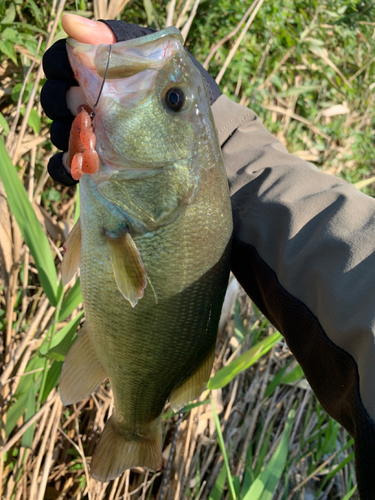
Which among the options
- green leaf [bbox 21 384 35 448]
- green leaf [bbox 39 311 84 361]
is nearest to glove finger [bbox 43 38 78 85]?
green leaf [bbox 39 311 84 361]

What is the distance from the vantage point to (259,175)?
1584mm

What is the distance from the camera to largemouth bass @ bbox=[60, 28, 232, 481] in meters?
1.19

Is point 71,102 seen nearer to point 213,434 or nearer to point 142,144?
point 142,144

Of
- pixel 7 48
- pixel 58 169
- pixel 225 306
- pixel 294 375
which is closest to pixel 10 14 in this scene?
pixel 7 48

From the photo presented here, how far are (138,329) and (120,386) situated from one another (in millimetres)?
248

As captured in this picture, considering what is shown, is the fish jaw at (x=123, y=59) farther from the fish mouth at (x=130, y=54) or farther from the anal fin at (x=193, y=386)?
the anal fin at (x=193, y=386)

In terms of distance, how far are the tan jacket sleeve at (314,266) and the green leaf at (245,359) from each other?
10.6 inches

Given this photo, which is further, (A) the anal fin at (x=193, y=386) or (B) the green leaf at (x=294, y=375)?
(B) the green leaf at (x=294, y=375)

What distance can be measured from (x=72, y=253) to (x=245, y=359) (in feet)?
2.86

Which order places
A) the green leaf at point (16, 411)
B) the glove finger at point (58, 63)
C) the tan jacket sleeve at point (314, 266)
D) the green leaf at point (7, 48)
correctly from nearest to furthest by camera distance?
1. the tan jacket sleeve at point (314, 266)
2. the glove finger at point (58, 63)
3. the green leaf at point (16, 411)
4. the green leaf at point (7, 48)

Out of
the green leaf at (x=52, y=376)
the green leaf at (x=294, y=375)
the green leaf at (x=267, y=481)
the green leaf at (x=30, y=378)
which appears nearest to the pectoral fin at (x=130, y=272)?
the green leaf at (x=52, y=376)

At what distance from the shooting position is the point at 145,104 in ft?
4.00

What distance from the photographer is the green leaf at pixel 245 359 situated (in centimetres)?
180

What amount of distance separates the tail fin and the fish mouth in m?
1.13
